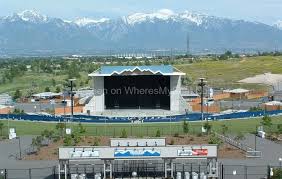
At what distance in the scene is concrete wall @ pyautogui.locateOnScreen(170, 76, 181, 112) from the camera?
70938mm

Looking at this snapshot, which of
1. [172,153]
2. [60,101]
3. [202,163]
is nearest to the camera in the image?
[172,153]

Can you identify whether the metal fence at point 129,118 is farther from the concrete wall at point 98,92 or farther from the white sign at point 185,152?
the white sign at point 185,152

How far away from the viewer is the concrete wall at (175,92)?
70.9 meters

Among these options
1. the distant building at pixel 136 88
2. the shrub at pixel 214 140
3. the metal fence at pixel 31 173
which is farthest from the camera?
the distant building at pixel 136 88

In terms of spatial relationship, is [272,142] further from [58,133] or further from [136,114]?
[136,114]

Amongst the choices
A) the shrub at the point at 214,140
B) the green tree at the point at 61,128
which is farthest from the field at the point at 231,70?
the shrub at the point at 214,140

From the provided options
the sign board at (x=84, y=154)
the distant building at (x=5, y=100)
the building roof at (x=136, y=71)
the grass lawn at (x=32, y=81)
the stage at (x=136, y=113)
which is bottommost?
the grass lawn at (x=32, y=81)

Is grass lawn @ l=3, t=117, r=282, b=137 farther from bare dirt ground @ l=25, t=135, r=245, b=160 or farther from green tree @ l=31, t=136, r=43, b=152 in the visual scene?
green tree @ l=31, t=136, r=43, b=152

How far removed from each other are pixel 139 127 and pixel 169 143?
479 inches

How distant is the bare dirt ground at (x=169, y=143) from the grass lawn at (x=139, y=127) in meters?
3.49

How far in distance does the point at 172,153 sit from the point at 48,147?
16.3 meters

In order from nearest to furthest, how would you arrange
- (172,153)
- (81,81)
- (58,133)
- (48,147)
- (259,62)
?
(172,153), (48,147), (58,133), (81,81), (259,62)

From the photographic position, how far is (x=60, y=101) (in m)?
88.2

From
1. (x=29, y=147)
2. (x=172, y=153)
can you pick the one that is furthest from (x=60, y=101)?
(x=172, y=153)
